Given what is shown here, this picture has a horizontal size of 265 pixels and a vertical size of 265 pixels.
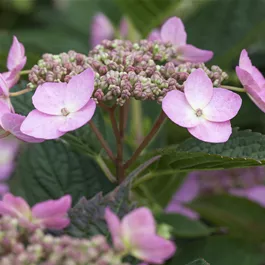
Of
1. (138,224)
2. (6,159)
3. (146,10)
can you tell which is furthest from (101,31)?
(138,224)

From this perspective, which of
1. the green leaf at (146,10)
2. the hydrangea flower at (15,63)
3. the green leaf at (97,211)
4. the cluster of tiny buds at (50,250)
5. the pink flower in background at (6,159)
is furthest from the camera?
the green leaf at (146,10)

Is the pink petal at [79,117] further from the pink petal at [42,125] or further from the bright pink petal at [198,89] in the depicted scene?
the bright pink petal at [198,89]

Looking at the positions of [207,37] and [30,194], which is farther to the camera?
[207,37]

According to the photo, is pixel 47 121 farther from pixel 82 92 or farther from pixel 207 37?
pixel 207 37

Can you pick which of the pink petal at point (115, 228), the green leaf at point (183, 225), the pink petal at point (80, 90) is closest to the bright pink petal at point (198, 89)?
the pink petal at point (80, 90)

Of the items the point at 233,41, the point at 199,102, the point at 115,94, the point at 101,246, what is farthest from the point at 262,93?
the point at 233,41

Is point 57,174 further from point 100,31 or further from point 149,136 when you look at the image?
point 100,31
